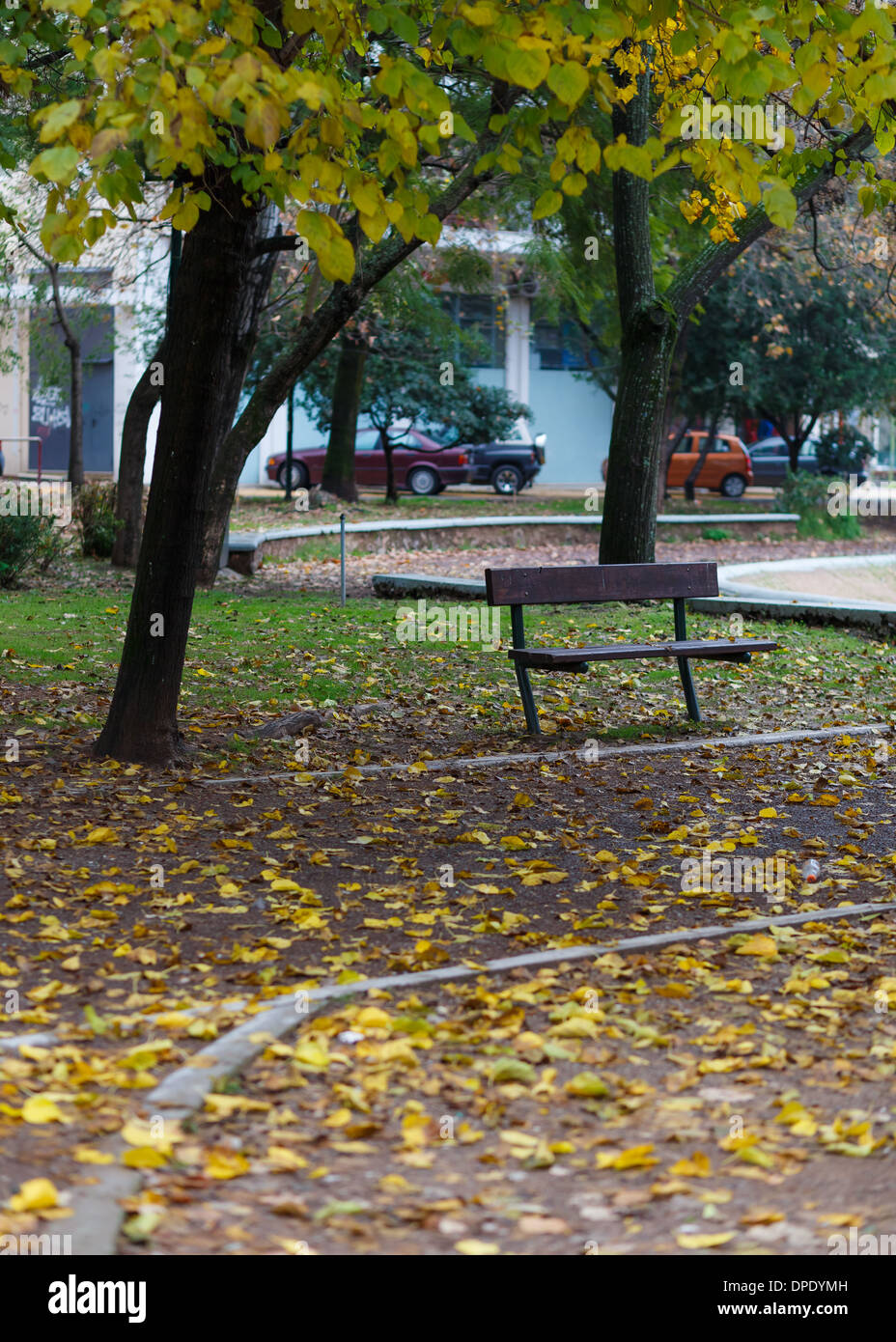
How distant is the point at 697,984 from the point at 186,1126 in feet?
6.04

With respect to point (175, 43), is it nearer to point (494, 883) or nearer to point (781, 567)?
point (494, 883)

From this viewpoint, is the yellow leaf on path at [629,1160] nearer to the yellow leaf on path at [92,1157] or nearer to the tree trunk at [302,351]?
the yellow leaf on path at [92,1157]

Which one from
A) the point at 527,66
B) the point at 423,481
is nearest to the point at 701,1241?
the point at 527,66

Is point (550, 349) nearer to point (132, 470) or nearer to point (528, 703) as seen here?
point (132, 470)

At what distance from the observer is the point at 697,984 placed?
15.8 ft

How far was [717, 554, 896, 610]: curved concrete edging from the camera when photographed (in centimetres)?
1336

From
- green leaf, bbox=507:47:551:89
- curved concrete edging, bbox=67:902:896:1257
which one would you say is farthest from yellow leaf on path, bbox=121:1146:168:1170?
green leaf, bbox=507:47:551:89

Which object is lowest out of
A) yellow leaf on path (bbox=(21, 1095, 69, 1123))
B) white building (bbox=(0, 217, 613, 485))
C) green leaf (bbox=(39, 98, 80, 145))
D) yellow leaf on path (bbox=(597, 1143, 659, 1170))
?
yellow leaf on path (bbox=(597, 1143, 659, 1170))

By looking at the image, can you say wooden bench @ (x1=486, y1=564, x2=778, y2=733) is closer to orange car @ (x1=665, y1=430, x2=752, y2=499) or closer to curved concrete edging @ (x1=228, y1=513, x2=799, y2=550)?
curved concrete edging @ (x1=228, y1=513, x2=799, y2=550)

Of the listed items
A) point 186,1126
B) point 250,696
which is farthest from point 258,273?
point 186,1126

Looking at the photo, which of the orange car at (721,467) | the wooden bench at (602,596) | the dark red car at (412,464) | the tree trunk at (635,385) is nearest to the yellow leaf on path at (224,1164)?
the wooden bench at (602,596)

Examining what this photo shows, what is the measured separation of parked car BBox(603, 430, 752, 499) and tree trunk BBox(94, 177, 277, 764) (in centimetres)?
3009

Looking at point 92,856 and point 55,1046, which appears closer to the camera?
point 55,1046

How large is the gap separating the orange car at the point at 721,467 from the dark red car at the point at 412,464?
6022 millimetres
